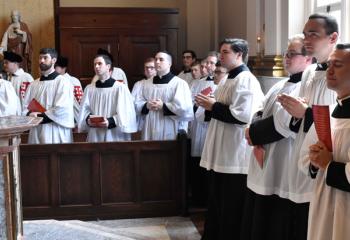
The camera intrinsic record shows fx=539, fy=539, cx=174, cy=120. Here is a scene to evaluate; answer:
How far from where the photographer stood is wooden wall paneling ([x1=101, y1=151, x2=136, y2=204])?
5.79m

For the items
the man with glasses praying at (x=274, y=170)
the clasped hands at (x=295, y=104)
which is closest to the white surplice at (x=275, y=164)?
the man with glasses praying at (x=274, y=170)

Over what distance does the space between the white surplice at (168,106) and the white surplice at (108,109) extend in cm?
19

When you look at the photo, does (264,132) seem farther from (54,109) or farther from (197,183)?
(54,109)

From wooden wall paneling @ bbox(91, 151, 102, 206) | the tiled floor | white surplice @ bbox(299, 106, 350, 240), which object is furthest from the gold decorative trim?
white surplice @ bbox(299, 106, 350, 240)

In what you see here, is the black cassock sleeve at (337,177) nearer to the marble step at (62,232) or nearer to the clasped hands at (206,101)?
the clasped hands at (206,101)

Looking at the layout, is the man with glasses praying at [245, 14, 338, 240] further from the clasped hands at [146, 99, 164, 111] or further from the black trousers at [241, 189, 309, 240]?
the clasped hands at [146, 99, 164, 111]

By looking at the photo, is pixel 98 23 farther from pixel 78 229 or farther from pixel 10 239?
pixel 10 239

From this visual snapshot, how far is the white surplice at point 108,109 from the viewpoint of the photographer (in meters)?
6.16

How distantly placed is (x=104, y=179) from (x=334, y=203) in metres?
3.61

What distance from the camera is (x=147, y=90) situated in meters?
6.44

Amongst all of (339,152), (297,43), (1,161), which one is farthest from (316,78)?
(1,161)

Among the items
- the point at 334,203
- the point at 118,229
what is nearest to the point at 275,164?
the point at 334,203

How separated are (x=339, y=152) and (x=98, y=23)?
8.34 m

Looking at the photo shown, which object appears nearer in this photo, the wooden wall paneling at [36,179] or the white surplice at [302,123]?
the white surplice at [302,123]
